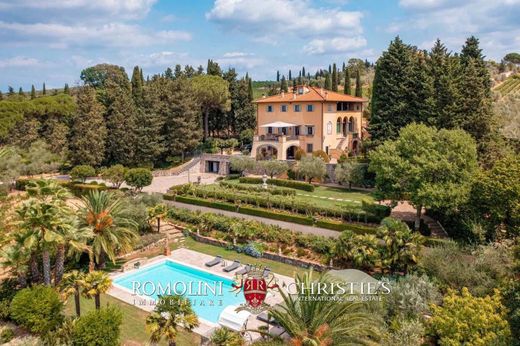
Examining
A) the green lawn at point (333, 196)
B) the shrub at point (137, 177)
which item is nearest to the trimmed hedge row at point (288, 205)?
the green lawn at point (333, 196)

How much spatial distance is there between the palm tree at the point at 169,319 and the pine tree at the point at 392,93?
1261 inches

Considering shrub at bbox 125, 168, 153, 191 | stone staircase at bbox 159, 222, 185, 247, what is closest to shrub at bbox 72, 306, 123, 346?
stone staircase at bbox 159, 222, 185, 247

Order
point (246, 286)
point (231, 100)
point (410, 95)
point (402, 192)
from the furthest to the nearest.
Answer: point (231, 100) < point (410, 95) < point (402, 192) < point (246, 286)

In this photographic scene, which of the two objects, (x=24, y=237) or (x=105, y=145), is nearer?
(x=24, y=237)

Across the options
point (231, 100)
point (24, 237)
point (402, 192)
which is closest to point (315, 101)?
point (231, 100)

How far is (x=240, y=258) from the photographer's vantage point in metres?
27.2

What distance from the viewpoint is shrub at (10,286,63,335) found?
16859mm

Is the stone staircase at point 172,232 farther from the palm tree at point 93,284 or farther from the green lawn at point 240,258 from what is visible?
the palm tree at point 93,284

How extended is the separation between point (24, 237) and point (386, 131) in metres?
33.9

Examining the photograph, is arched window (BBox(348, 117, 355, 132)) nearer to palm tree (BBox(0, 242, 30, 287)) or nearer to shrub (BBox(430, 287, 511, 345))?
shrub (BBox(430, 287, 511, 345))

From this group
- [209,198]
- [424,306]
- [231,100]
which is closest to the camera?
[424,306]

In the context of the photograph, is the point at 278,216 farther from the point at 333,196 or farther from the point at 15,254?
the point at 15,254

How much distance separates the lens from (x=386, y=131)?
41062 millimetres

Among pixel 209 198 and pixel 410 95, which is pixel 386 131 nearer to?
pixel 410 95
